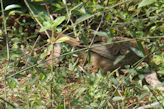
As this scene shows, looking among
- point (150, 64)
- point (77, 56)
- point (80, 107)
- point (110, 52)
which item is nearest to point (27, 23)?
point (77, 56)

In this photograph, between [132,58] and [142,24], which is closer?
[132,58]

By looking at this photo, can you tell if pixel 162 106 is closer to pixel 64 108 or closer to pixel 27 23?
pixel 64 108

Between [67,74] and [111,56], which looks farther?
[111,56]

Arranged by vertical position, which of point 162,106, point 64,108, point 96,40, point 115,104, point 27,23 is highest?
point 27,23

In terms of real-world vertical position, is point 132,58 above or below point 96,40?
below

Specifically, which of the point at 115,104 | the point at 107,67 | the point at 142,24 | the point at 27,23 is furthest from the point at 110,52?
the point at 27,23

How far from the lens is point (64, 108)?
1.21 m

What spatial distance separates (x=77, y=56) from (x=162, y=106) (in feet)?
4.83

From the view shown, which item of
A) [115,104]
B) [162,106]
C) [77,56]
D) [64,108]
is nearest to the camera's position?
[64,108]

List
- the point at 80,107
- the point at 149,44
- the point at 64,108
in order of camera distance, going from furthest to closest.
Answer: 1. the point at 149,44
2. the point at 80,107
3. the point at 64,108

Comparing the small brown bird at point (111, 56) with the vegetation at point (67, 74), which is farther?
the small brown bird at point (111, 56)

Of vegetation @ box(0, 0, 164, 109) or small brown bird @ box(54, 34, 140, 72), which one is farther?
small brown bird @ box(54, 34, 140, 72)

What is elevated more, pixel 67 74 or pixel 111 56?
pixel 111 56

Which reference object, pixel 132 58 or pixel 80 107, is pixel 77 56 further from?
pixel 80 107
